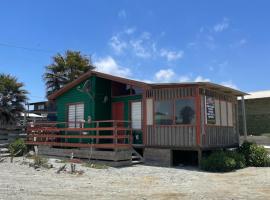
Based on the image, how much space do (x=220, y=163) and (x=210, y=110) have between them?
2.93 m

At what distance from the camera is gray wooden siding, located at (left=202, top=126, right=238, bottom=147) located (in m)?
17.2

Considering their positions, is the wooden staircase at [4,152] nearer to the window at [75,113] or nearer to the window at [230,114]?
the window at [75,113]

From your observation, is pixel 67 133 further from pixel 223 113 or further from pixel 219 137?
pixel 223 113

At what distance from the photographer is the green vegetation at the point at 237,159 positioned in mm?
15727

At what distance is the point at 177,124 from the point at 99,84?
205 inches

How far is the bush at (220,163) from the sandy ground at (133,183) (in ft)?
1.47

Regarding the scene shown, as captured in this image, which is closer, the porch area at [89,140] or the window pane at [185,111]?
the porch area at [89,140]

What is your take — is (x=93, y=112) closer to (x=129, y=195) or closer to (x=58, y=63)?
(x=129, y=195)

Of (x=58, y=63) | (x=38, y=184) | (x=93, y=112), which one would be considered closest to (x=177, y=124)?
(x=93, y=112)

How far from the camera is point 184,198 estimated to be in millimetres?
9664

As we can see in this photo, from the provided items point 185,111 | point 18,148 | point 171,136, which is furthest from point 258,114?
point 18,148

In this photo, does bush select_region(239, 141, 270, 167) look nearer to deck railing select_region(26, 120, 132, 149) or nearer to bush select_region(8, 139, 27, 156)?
deck railing select_region(26, 120, 132, 149)

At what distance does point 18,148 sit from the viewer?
20.7 m

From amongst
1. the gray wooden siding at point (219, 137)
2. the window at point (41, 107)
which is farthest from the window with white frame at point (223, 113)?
the window at point (41, 107)
